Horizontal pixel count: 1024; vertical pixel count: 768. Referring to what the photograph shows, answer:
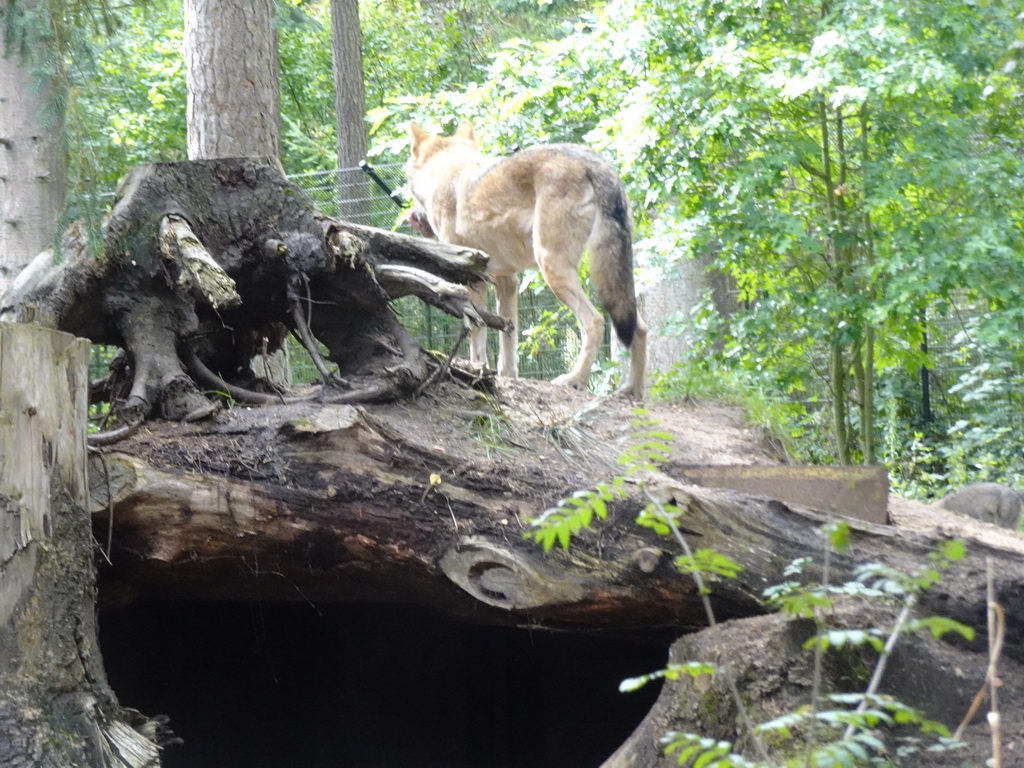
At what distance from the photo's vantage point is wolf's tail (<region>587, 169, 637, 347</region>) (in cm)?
674

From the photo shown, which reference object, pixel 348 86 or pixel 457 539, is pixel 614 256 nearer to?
pixel 457 539

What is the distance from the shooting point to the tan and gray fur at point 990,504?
6758 millimetres

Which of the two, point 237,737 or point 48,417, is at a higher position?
point 48,417

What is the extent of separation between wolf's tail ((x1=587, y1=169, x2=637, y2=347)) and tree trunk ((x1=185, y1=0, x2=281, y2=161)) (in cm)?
227

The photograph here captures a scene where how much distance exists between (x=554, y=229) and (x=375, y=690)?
3270 mm

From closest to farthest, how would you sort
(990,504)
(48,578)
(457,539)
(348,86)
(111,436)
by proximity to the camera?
1. (48,578)
2. (111,436)
3. (457,539)
4. (990,504)
5. (348,86)

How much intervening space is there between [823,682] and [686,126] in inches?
210

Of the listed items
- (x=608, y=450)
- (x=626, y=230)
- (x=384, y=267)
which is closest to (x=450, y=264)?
(x=384, y=267)

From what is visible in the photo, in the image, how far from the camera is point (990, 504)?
22.3 feet

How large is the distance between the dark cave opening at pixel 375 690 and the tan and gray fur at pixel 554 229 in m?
1.76

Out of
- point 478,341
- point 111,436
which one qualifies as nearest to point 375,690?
point 478,341

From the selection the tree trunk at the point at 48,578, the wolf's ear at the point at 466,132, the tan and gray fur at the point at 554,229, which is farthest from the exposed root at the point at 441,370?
the wolf's ear at the point at 466,132

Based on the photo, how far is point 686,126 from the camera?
7910 millimetres

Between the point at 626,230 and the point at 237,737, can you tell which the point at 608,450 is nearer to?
the point at 626,230
